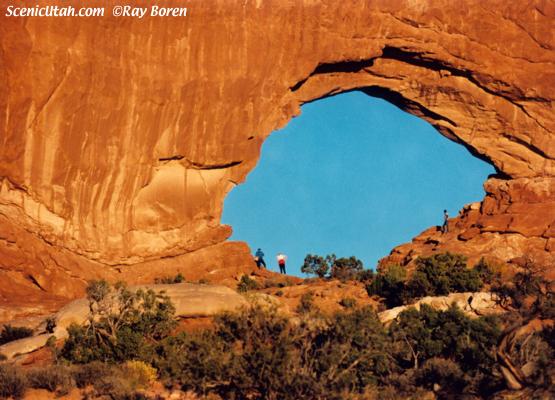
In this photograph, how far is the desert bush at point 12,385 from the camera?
24.2 meters

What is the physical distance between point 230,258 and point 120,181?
5.37 metres

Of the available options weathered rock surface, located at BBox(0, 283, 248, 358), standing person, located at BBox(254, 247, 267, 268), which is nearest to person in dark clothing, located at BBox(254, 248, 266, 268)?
standing person, located at BBox(254, 247, 267, 268)

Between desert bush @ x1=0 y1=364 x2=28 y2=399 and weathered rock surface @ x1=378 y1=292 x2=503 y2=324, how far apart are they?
12037mm

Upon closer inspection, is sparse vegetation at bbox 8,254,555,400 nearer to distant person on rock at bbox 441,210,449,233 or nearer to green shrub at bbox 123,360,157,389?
green shrub at bbox 123,360,157,389

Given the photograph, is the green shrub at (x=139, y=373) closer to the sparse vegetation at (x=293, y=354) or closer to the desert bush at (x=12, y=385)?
the sparse vegetation at (x=293, y=354)

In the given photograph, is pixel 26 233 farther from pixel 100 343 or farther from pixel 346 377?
pixel 346 377

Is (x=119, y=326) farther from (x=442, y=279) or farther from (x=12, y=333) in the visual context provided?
(x=442, y=279)

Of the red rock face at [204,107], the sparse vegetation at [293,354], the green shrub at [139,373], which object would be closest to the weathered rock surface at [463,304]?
the sparse vegetation at [293,354]

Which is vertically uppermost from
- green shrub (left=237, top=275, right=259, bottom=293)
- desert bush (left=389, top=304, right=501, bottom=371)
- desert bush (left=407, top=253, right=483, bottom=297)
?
green shrub (left=237, top=275, right=259, bottom=293)

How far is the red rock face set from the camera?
1423 inches

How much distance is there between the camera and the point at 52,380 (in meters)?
25.0

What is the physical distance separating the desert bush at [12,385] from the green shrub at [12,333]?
5.55 metres

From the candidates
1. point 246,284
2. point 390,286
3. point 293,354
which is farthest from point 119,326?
point 390,286

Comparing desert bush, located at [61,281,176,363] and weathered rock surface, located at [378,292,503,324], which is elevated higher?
weathered rock surface, located at [378,292,503,324]
